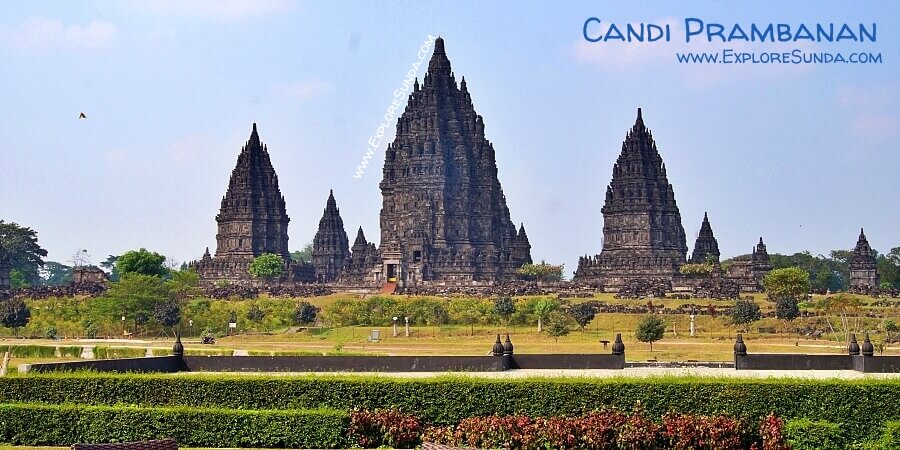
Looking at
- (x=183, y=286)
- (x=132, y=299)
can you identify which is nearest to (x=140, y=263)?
(x=183, y=286)

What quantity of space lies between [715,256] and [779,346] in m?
74.8

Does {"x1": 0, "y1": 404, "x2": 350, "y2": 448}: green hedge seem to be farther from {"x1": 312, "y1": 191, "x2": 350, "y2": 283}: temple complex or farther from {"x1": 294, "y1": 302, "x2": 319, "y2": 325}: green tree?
{"x1": 312, "y1": 191, "x2": 350, "y2": 283}: temple complex

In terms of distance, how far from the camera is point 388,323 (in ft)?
294

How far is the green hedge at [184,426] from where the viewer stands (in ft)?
98.3

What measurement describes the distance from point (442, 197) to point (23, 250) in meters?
71.5

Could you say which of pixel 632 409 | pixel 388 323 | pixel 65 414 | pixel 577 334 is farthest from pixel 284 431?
pixel 388 323

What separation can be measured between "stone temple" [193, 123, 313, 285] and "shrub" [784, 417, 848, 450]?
4739 inches

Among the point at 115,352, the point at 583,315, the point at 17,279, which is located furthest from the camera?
the point at 17,279

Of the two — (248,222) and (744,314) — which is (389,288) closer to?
(248,222)

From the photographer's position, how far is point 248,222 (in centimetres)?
15038

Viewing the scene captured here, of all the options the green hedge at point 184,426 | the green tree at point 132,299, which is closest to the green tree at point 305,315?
the green tree at point 132,299

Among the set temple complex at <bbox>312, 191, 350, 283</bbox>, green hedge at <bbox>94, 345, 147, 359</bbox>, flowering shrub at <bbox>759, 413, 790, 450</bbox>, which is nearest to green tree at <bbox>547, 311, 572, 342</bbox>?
green hedge at <bbox>94, 345, 147, 359</bbox>

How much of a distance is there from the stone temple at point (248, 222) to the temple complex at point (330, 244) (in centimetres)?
365

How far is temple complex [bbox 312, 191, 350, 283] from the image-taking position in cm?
15588
